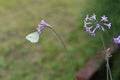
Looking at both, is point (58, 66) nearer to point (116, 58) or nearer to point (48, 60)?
point (48, 60)

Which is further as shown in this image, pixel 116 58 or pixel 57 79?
pixel 57 79

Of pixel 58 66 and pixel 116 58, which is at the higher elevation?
pixel 58 66

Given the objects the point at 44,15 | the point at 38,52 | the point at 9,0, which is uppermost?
the point at 9,0

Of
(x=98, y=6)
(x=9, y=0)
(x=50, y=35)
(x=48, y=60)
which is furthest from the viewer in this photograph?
(x=9, y=0)

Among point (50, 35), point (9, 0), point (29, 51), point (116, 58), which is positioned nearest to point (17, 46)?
point (29, 51)

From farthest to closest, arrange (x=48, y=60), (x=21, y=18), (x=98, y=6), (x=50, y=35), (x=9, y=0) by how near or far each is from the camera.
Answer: (x=9, y=0) < (x=21, y=18) < (x=50, y=35) < (x=48, y=60) < (x=98, y=6)

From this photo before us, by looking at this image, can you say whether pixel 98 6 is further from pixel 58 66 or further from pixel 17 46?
pixel 17 46
